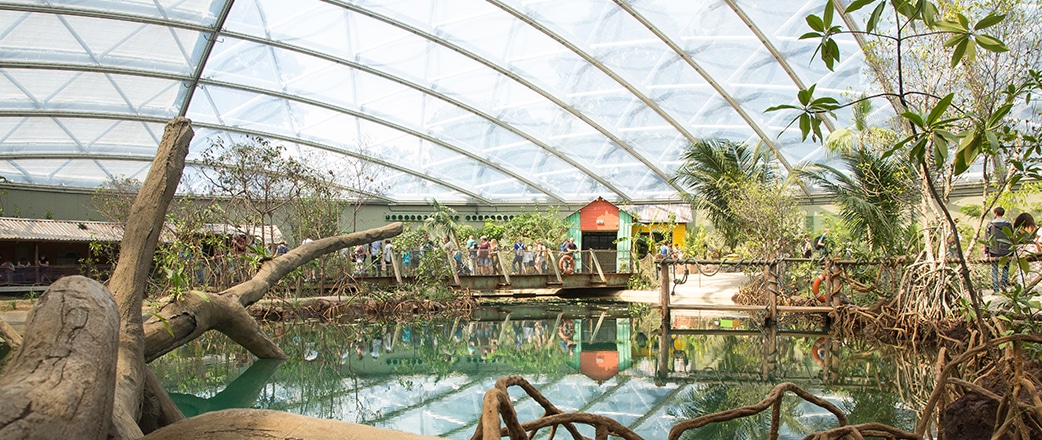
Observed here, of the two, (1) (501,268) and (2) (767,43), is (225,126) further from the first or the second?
(2) (767,43)

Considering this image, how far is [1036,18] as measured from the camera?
12.0 m

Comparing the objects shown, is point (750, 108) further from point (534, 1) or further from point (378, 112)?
point (378, 112)

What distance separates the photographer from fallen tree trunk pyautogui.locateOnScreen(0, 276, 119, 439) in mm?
2822

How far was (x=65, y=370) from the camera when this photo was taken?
10.3 ft

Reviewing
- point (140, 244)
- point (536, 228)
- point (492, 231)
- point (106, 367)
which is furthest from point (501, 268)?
point (106, 367)

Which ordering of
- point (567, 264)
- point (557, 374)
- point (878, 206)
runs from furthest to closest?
1. point (567, 264)
2. point (878, 206)
3. point (557, 374)

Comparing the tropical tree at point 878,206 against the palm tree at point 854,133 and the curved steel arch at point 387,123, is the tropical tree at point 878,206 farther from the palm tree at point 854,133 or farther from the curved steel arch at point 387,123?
the curved steel arch at point 387,123

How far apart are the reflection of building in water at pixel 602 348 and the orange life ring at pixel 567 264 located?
663 centimetres

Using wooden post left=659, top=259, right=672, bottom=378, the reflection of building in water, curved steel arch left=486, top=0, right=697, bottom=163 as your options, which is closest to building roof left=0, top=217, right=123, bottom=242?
curved steel arch left=486, top=0, right=697, bottom=163

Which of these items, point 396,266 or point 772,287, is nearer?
point 772,287

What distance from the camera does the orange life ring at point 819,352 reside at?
12.0 metres

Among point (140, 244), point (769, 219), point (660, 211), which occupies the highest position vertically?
point (660, 211)

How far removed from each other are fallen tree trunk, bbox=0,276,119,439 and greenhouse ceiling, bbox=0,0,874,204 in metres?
18.5

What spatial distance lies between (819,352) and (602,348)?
3.73m
